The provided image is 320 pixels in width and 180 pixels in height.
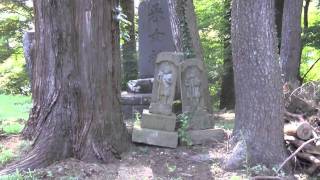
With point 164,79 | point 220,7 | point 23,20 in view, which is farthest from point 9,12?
point 164,79

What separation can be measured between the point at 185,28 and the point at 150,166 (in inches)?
117

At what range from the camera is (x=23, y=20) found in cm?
1606

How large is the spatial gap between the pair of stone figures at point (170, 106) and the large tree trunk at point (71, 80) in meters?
1.03

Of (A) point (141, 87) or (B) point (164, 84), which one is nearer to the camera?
(B) point (164, 84)

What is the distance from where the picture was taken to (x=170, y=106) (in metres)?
7.21

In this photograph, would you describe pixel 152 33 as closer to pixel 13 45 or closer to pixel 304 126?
pixel 304 126

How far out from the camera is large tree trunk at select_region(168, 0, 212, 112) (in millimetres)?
8062

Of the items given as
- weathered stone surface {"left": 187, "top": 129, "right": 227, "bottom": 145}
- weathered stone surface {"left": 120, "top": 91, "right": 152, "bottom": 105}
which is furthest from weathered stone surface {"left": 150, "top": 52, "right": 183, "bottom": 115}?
weathered stone surface {"left": 120, "top": 91, "right": 152, "bottom": 105}

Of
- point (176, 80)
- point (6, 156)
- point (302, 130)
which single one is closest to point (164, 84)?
point (176, 80)

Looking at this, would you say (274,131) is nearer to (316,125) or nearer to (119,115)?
(316,125)

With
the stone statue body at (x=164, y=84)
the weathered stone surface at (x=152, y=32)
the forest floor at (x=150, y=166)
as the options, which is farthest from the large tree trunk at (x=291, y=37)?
the forest floor at (x=150, y=166)

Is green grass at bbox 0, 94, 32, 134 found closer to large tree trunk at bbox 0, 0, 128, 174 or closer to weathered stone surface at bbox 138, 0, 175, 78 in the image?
large tree trunk at bbox 0, 0, 128, 174

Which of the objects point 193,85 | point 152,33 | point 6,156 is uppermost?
point 152,33

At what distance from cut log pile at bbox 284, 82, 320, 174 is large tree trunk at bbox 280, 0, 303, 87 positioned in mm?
3622
